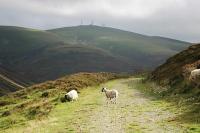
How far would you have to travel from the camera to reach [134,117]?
31.6m

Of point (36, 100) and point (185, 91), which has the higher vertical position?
point (185, 91)

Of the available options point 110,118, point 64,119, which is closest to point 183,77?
point 110,118

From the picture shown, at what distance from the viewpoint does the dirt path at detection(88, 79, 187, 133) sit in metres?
26.3

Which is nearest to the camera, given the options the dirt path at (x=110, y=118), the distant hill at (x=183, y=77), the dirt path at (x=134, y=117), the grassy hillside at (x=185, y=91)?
the dirt path at (x=134, y=117)

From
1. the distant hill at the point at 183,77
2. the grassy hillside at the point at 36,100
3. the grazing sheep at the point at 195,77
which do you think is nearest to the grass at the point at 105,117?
the grassy hillside at the point at 36,100

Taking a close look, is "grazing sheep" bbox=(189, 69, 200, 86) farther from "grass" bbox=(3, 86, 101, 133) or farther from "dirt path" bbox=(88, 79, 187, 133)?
"grass" bbox=(3, 86, 101, 133)

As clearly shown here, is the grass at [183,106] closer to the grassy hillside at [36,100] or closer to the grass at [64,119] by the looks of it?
the grass at [64,119]

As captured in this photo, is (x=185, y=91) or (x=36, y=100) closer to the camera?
(x=185, y=91)

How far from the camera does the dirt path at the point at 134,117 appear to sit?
86.3 feet

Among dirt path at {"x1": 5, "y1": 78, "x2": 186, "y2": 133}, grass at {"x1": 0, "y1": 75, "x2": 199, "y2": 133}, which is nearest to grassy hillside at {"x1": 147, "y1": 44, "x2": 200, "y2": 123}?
grass at {"x1": 0, "y1": 75, "x2": 199, "y2": 133}

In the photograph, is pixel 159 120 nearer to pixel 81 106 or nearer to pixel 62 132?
pixel 62 132

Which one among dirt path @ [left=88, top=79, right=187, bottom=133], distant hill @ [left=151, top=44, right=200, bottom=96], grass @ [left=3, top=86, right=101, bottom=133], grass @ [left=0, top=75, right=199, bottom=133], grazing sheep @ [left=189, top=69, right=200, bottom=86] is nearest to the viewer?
dirt path @ [left=88, top=79, right=187, bottom=133]

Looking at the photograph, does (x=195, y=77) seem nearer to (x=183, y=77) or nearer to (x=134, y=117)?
(x=183, y=77)

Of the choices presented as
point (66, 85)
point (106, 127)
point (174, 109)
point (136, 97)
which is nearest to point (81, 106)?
point (136, 97)
